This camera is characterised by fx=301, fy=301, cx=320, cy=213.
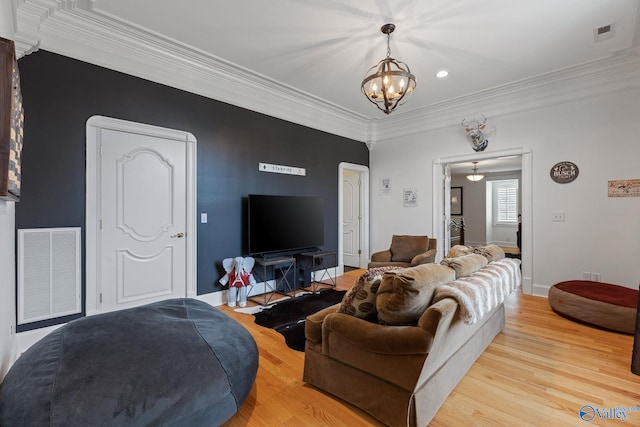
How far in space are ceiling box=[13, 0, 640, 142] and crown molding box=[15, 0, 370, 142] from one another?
0.04 ft

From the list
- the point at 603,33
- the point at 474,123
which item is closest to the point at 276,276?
the point at 474,123

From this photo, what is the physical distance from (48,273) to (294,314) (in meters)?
2.39

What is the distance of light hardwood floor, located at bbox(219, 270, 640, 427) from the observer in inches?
70.3

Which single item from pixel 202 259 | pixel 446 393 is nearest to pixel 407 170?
pixel 202 259

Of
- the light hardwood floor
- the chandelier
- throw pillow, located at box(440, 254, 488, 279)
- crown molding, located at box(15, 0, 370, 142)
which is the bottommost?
the light hardwood floor

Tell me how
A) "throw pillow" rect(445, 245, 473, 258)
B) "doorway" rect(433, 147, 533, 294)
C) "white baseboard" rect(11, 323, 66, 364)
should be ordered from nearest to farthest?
"white baseboard" rect(11, 323, 66, 364) < "throw pillow" rect(445, 245, 473, 258) < "doorway" rect(433, 147, 533, 294)

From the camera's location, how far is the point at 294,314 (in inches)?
140

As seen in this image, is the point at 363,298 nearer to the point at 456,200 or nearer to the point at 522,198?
the point at 522,198

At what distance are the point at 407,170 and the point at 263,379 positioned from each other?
4500 mm

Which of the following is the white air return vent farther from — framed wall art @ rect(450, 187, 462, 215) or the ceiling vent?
framed wall art @ rect(450, 187, 462, 215)

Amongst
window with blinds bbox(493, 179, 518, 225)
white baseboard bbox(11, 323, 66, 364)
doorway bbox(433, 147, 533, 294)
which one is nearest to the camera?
white baseboard bbox(11, 323, 66, 364)

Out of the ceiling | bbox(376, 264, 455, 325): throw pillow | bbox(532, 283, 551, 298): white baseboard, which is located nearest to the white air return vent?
the ceiling

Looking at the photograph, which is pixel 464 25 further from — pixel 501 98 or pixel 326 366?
pixel 326 366

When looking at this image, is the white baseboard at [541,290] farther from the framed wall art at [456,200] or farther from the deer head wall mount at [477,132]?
the framed wall art at [456,200]
